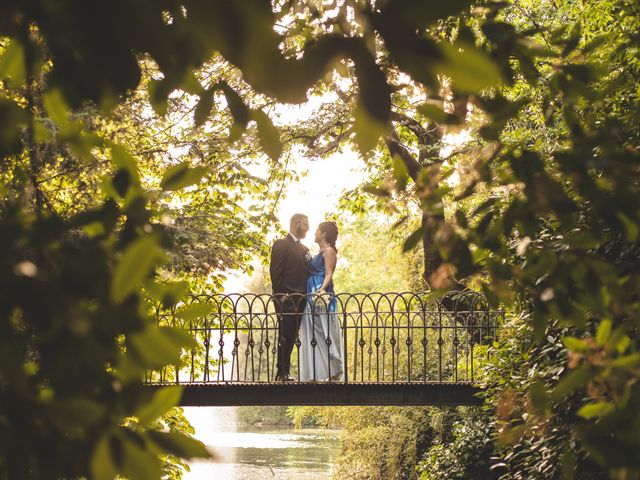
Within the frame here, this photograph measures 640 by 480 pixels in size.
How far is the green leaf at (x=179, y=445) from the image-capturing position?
1095 mm

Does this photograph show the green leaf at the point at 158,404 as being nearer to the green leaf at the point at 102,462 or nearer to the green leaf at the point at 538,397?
the green leaf at the point at 102,462

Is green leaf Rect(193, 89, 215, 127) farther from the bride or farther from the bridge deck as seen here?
the bride

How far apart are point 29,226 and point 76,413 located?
0.33 m

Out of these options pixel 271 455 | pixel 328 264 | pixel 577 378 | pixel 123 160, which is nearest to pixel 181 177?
pixel 123 160

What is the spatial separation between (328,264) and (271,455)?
1359 cm

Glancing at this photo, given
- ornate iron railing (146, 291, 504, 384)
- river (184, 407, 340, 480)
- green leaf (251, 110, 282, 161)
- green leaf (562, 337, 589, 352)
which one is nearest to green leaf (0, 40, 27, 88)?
green leaf (251, 110, 282, 161)

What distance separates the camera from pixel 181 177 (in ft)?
4.42

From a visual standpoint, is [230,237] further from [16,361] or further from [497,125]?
[16,361]

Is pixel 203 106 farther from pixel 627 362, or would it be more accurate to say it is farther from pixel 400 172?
pixel 627 362

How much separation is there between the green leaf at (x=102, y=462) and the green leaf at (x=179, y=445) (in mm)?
184

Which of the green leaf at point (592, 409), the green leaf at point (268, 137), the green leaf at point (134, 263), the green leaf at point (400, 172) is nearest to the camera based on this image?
the green leaf at point (134, 263)

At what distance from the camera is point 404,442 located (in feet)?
39.8

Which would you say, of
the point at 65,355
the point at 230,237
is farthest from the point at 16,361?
the point at 230,237

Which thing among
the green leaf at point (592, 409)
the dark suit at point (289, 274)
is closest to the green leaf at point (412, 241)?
the green leaf at point (592, 409)
